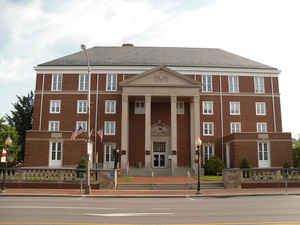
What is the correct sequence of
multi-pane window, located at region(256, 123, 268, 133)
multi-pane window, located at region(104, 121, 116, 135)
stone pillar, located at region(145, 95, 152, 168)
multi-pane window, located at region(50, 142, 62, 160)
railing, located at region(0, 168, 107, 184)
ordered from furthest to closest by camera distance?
multi-pane window, located at region(256, 123, 268, 133)
multi-pane window, located at region(104, 121, 116, 135)
stone pillar, located at region(145, 95, 152, 168)
multi-pane window, located at region(50, 142, 62, 160)
railing, located at region(0, 168, 107, 184)

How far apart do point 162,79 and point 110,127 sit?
10.8 meters

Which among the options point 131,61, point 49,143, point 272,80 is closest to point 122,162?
point 49,143

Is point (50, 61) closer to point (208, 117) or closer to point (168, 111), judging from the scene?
point (168, 111)

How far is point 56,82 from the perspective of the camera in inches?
1761

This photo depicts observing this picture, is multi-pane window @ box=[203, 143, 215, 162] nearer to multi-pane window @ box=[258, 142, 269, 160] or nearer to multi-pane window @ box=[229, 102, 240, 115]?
multi-pane window @ box=[229, 102, 240, 115]

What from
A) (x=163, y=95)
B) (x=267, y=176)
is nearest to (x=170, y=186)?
(x=267, y=176)

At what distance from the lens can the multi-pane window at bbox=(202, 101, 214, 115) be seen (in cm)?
4475

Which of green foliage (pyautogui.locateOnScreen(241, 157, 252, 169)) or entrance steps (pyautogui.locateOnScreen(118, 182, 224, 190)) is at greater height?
green foliage (pyautogui.locateOnScreen(241, 157, 252, 169))

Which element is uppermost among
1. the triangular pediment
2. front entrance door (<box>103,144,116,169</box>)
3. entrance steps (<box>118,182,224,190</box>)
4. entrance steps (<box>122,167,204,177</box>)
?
the triangular pediment

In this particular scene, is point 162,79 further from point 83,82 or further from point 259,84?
point 259,84

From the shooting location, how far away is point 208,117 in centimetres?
4453

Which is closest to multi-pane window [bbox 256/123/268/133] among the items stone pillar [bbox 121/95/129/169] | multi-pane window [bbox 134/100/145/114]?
multi-pane window [bbox 134/100/145/114]

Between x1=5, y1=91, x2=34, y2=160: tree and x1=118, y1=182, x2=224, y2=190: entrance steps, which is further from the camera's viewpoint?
x1=5, y1=91, x2=34, y2=160: tree

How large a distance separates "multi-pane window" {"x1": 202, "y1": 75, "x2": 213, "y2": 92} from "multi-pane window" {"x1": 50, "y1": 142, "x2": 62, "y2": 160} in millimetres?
23252
